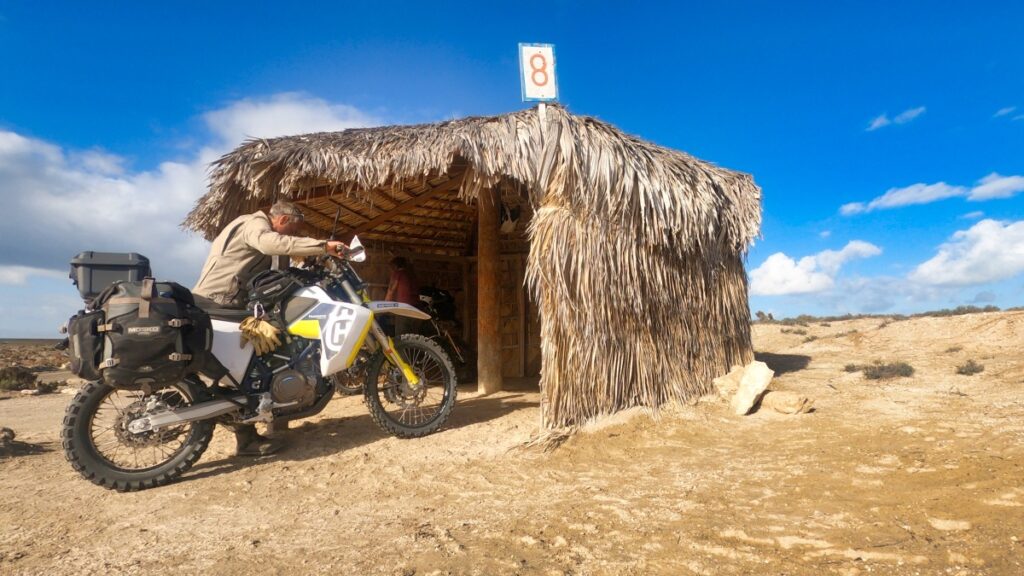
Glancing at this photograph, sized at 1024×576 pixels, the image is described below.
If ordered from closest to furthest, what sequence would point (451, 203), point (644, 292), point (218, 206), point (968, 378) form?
point (644, 292), point (218, 206), point (968, 378), point (451, 203)

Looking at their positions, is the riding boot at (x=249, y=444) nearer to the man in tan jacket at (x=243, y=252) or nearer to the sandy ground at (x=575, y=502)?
the sandy ground at (x=575, y=502)

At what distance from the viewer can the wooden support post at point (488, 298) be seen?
618cm

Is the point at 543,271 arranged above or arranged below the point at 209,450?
above

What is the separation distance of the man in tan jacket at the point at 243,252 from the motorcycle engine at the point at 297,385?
1.93ft

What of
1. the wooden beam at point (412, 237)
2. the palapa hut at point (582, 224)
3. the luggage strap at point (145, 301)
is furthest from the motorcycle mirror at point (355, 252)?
the wooden beam at point (412, 237)

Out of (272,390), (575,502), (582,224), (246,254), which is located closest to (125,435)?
(272,390)

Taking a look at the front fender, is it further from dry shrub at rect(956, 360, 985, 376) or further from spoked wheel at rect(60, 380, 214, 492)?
dry shrub at rect(956, 360, 985, 376)

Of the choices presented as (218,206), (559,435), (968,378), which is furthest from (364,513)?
(968,378)

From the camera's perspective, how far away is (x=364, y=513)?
2.85 meters

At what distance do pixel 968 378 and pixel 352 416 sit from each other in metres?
7.68

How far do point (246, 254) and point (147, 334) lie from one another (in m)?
0.98

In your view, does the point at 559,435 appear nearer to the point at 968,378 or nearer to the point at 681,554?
the point at 681,554

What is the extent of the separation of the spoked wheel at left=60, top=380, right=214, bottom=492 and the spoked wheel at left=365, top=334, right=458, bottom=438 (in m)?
1.11

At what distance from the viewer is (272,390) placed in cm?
363
